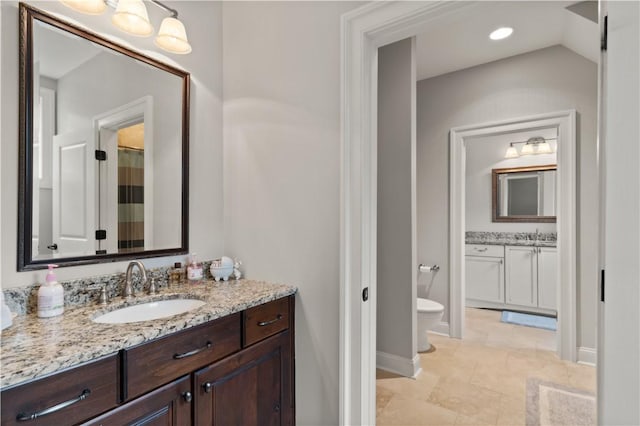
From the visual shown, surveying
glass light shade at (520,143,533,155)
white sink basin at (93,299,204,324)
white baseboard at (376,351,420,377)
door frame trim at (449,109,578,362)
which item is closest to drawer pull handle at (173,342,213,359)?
white sink basin at (93,299,204,324)

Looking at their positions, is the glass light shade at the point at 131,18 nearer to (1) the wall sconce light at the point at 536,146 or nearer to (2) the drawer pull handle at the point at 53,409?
(2) the drawer pull handle at the point at 53,409

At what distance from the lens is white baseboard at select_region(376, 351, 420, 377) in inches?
93.9

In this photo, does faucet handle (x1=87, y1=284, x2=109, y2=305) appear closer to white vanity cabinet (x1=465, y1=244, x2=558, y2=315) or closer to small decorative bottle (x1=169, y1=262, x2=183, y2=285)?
small decorative bottle (x1=169, y1=262, x2=183, y2=285)

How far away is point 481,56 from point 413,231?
1799 millimetres

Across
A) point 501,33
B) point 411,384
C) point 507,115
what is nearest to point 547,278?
point 507,115

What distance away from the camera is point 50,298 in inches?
44.9

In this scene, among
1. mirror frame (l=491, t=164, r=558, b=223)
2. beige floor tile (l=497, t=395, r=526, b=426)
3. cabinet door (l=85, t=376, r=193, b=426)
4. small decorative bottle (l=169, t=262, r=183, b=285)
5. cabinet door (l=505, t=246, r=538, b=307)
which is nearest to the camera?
cabinet door (l=85, t=376, r=193, b=426)

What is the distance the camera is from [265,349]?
1.45 m

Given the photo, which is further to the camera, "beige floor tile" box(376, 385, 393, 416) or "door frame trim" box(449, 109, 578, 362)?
"door frame trim" box(449, 109, 578, 362)

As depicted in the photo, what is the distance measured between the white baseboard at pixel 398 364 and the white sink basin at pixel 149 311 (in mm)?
1676

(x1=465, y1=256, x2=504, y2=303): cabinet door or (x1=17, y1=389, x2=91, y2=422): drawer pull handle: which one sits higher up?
(x1=17, y1=389, x2=91, y2=422): drawer pull handle

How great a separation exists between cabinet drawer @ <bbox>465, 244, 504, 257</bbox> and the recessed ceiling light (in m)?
2.56

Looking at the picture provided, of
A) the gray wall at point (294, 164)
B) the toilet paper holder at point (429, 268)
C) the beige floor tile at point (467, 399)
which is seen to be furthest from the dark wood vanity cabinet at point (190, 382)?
the toilet paper holder at point (429, 268)

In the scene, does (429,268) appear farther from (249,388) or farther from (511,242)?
(249,388)
